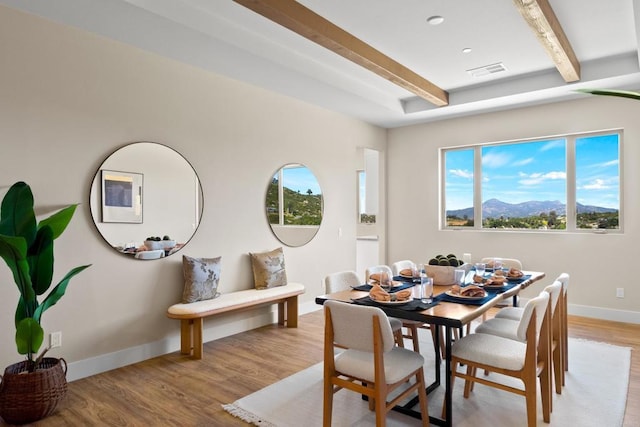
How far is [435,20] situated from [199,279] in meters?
2.98

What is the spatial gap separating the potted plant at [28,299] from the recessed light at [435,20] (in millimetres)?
2979

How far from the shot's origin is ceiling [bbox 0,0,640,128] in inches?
116

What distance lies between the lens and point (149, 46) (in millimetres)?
3418

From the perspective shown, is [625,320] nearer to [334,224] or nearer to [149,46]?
[334,224]

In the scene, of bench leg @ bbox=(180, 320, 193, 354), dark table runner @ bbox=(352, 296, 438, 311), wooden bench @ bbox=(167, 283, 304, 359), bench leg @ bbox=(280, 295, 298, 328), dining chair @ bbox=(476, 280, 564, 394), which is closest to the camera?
dark table runner @ bbox=(352, 296, 438, 311)

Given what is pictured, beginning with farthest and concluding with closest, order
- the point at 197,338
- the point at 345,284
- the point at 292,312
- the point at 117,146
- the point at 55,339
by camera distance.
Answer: the point at 292,312 < the point at 197,338 < the point at 117,146 < the point at 345,284 < the point at 55,339

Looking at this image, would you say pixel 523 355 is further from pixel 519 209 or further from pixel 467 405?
pixel 519 209

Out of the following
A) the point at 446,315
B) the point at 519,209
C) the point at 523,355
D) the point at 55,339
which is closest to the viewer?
the point at 446,315

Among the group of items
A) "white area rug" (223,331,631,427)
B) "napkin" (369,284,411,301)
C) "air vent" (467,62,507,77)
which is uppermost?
"air vent" (467,62,507,77)

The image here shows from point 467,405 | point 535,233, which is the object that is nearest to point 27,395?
point 467,405

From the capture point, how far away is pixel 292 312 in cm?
452

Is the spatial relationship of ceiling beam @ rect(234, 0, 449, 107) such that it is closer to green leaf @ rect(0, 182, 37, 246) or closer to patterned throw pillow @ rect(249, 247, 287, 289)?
green leaf @ rect(0, 182, 37, 246)

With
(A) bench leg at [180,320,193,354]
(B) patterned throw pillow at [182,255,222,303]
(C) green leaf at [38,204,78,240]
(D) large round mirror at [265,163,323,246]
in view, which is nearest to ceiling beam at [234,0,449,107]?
(D) large round mirror at [265,163,323,246]

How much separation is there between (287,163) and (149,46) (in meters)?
1.98
